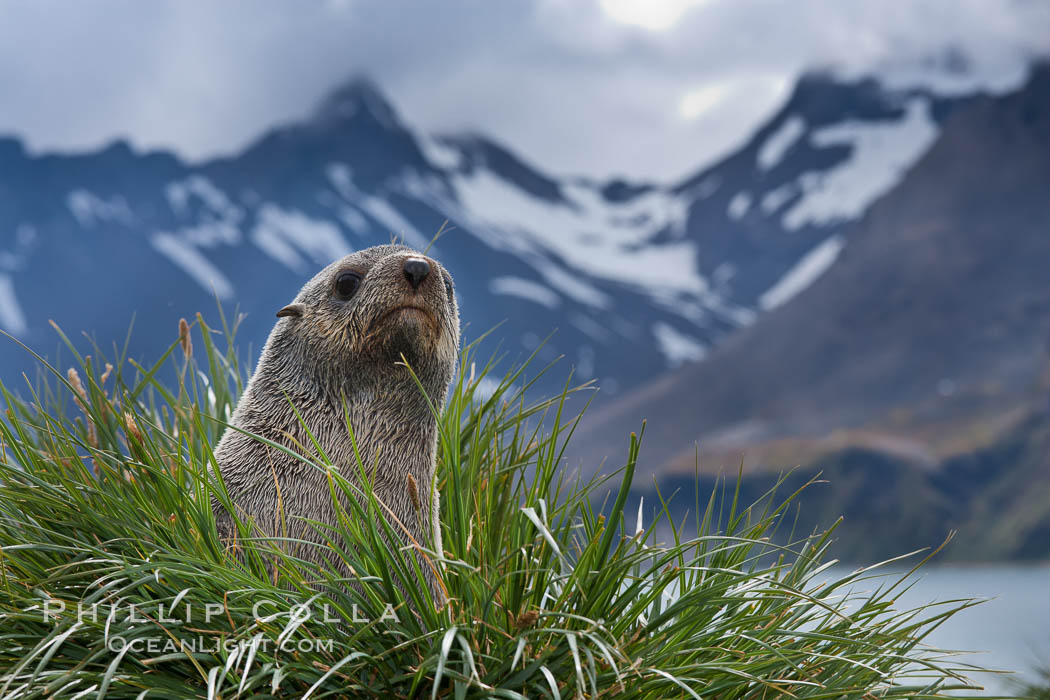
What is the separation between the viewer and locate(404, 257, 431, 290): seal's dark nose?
3.20 metres

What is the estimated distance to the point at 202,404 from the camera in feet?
15.7

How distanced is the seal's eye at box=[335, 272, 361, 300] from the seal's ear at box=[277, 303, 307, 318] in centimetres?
17

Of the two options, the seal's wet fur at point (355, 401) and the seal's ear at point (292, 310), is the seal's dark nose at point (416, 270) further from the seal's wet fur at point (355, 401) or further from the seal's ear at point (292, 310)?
the seal's ear at point (292, 310)

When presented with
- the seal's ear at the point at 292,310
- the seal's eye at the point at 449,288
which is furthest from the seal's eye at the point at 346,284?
the seal's eye at the point at 449,288

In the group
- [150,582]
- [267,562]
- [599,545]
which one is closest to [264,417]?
[267,562]

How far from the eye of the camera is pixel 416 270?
3.21m

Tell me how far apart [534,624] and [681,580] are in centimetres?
86

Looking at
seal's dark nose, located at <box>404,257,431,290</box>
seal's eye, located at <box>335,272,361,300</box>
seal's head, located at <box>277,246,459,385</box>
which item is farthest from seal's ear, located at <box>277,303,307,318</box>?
seal's dark nose, located at <box>404,257,431,290</box>

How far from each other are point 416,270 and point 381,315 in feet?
0.66

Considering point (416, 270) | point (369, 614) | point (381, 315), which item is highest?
point (416, 270)

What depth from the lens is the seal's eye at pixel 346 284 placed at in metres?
3.39

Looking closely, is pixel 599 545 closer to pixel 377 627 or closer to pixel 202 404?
pixel 377 627

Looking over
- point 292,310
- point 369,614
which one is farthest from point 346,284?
point 369,614

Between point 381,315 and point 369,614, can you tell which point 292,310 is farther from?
point 369,614
